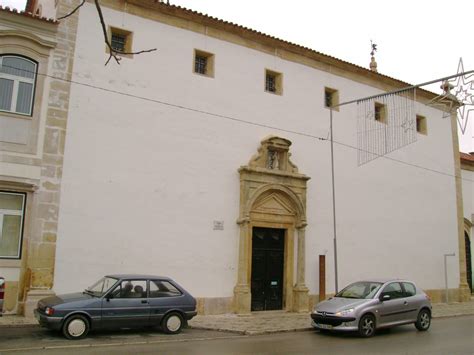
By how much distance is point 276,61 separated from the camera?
693 inches

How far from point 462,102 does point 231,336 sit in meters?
8.07

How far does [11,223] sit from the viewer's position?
1233 cm

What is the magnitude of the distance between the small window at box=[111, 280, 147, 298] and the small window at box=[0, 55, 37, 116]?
5.36 m

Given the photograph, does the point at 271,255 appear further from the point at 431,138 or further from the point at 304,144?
the point at 431,138

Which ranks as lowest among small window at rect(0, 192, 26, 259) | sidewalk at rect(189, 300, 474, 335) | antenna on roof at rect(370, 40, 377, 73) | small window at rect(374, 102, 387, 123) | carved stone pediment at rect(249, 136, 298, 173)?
sidewalk at rect(189, 300, 474, 335)

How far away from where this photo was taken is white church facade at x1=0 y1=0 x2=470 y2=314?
12.9 meters

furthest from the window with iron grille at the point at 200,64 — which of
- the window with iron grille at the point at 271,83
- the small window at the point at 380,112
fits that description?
the small window at the point at 380,112

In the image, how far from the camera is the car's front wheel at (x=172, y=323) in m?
11.2

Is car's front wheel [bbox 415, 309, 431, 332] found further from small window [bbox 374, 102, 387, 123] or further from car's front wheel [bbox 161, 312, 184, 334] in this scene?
small window [bbox 374, 102, 387, 123]

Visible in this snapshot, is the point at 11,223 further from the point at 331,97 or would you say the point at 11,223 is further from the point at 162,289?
the point at 331,97

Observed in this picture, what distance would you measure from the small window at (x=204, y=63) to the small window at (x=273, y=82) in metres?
2.33

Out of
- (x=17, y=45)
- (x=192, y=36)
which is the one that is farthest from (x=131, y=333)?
(x=192, y=36)

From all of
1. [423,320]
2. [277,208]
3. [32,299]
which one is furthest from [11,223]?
[423,320]

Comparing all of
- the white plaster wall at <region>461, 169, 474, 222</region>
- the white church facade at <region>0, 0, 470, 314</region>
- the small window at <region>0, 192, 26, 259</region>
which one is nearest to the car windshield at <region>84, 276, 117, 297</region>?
the white church facade at <region>0, 0, 470, 314</region>
